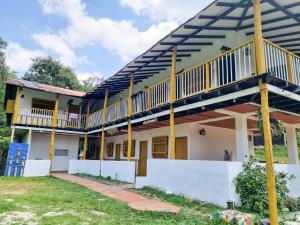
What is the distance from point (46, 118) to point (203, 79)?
12810 millimetres

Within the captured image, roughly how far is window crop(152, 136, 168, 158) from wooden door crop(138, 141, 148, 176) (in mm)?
914

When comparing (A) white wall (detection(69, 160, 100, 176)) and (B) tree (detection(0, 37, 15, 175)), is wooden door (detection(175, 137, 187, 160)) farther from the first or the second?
(B) tree (detection(0, 37, 15, 175))

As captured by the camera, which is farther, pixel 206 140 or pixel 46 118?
pixel 46 118

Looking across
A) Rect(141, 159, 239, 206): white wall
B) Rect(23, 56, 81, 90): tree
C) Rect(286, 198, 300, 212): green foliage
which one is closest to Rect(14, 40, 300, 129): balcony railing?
Rect(141, 159, 239, 206): white wall

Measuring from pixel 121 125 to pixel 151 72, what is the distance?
3.39m

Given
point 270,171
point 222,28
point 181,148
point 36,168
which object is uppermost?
point 222,28

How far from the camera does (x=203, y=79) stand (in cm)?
835

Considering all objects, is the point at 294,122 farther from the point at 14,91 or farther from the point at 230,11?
the point at 14,91

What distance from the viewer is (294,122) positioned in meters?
10.9

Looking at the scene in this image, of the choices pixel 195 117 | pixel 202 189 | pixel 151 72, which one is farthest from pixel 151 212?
pixel 151 72

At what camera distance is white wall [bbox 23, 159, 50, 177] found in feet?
49.0

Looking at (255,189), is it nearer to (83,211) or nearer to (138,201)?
(138,201)

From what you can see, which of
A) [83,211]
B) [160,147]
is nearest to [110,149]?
[160,147]

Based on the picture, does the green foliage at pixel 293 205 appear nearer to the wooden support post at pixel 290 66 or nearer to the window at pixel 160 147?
the wooden support post at pixel 290 66
